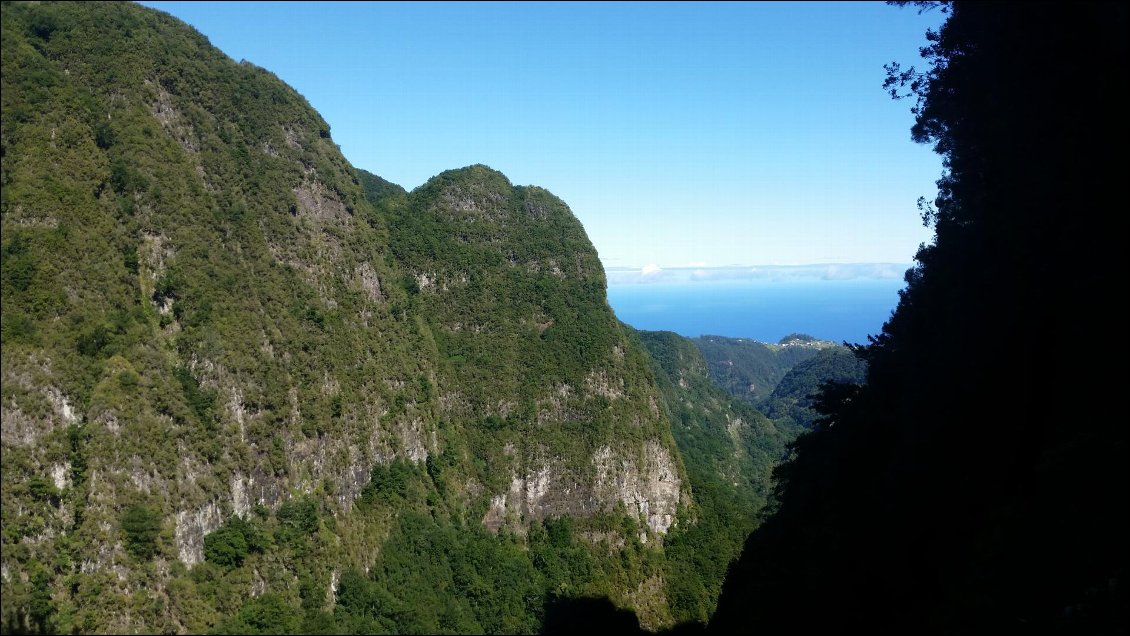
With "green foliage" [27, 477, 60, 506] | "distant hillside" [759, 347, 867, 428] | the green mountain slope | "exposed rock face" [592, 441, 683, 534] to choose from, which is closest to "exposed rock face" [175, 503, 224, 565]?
"green foliage" [27, 477, 60, 506]

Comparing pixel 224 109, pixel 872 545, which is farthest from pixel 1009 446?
pixel 224 109

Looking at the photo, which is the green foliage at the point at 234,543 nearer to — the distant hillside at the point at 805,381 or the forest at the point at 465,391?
the forest at the point at 465,391

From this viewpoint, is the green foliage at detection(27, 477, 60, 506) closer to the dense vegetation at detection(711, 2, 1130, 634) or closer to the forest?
the forest

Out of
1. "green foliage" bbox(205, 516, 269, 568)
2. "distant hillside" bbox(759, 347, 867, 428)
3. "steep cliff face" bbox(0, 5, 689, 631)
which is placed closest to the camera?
"steep cliff face" bbox(0, 5, 689, 631)

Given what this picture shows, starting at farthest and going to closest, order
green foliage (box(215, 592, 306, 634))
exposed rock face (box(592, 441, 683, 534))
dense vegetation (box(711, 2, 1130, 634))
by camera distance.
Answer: exposed rock face (box(592, 441, 683, 534)) → green foliage (box(215, 592, 306, 634)) → dense vegetation (box(711, 2, 1130, 634))

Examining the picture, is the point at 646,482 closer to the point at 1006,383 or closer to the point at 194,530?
the point at 194,530

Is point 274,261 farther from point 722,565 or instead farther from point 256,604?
point 722,565
